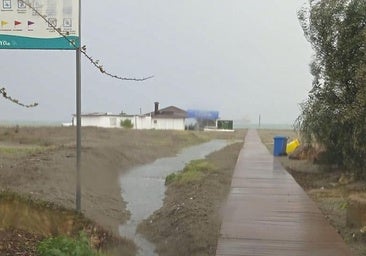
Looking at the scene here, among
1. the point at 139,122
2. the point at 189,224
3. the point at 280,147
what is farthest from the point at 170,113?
the point at 189,224

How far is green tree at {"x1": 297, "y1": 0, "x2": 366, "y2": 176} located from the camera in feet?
47.2

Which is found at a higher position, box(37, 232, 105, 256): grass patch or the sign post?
the sign post

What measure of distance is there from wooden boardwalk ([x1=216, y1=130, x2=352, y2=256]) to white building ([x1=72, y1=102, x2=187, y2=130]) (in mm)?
62544

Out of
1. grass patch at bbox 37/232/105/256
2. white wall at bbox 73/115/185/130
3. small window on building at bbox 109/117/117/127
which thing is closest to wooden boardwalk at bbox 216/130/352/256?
grass patch at bbox 37/232/105/256

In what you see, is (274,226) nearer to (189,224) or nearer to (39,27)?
(189,224)

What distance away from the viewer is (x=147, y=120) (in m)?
87.4

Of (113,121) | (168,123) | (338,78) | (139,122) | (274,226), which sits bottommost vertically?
(274,226)

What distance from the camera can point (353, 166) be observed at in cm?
1543

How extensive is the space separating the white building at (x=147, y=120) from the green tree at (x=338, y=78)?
196 feet

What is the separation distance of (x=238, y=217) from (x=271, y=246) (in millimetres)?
2202

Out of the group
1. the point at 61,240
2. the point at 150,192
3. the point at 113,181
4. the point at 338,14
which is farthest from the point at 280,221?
the point at 113,181

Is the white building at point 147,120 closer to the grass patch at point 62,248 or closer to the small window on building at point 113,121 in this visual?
the small window on building at point 113,121

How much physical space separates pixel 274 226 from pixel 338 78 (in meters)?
7.15

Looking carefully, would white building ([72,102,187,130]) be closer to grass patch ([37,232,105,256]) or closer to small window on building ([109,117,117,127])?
small window on building ([109,117,117,127])
